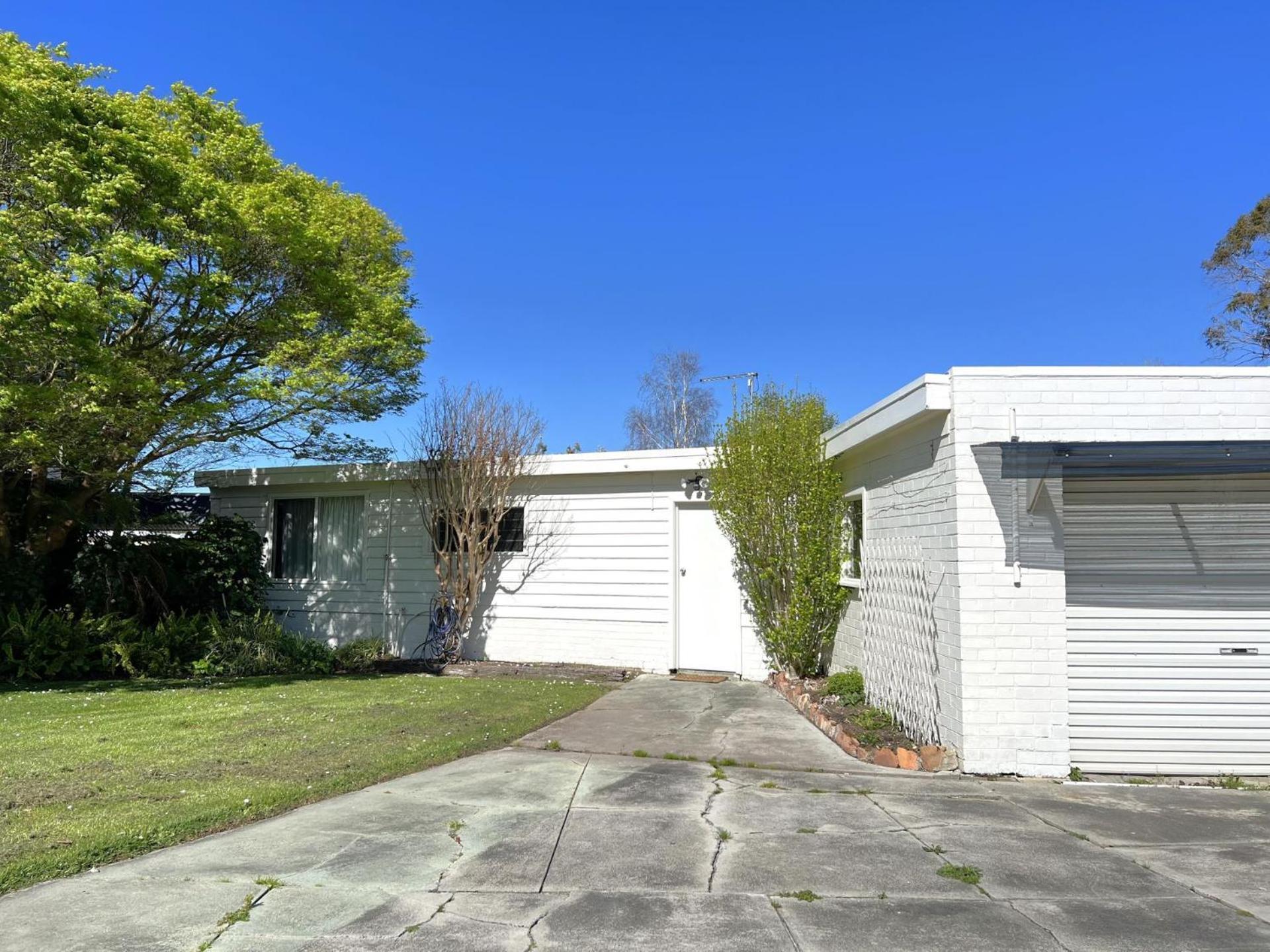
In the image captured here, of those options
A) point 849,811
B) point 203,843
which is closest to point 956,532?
point 849,811

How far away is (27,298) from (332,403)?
377 cm

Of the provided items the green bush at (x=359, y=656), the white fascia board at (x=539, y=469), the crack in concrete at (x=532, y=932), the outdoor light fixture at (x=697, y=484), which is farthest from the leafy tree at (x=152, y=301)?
the crack in concrete at (x=532, y=932)

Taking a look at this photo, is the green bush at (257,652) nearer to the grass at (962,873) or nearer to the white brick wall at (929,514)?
the white brick wall at (929,514)

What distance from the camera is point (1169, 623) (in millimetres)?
6535

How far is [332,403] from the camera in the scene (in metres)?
11.3

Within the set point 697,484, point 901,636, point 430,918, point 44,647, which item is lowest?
point 430,918

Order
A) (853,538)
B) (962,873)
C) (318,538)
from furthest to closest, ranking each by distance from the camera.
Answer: (318,538) < (853,538) < (962,873)

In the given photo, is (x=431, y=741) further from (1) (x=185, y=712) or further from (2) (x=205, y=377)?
(2) (x=205, y=377)

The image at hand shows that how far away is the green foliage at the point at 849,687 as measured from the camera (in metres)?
8.56

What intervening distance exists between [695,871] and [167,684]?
894cm

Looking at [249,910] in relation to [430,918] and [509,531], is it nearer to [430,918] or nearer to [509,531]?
[430,918]

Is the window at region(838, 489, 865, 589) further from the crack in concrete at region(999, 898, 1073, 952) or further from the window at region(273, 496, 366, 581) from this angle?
the window at region(273, 496, 366, 581)

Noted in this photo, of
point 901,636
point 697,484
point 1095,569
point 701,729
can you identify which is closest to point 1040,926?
point 1095,569

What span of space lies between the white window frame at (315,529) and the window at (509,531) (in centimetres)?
182
